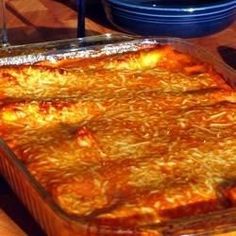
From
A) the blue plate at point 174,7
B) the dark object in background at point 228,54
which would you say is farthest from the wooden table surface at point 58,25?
the blue plate at point 174,7

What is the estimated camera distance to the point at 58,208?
0.98m

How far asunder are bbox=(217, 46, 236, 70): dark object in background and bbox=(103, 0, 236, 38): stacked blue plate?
62 millimetres

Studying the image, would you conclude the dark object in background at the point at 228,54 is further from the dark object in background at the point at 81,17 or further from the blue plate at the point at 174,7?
the dark object in background at the point at 81,17

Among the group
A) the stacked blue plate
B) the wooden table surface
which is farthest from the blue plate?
the wooden table surface

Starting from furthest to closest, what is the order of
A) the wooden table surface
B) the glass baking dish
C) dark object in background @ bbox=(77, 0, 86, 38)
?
1. the wooden table surface
2. dark object in background @ bbox=(77, 0, 86, 38)
3. the glass baking dish

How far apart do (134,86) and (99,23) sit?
60 centimetres

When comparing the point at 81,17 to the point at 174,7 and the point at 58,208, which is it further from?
the point at 58,208

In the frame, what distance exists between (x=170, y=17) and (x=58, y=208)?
932mm

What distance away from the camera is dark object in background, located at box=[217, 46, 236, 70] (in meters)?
1.78

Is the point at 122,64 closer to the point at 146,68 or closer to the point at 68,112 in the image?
the point at 146,68

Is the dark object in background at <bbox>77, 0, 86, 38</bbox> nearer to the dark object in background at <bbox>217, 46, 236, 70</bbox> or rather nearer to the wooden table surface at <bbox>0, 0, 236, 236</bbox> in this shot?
the wooden table surface at <bbox>0, 0, 236, 236</bbox>

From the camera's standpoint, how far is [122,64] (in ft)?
5.06

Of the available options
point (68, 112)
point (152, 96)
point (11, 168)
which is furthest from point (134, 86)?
point (11, 168)

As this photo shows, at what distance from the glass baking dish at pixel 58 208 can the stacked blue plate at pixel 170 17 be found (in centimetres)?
20
